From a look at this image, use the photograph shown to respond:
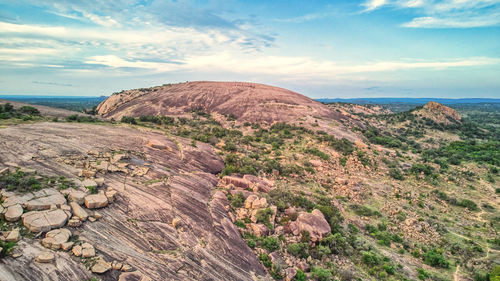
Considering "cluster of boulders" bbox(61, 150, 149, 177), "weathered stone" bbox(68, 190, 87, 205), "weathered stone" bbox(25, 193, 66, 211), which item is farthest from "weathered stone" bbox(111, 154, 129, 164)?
"weathered stone" bbox(25, 193, 66, 211)

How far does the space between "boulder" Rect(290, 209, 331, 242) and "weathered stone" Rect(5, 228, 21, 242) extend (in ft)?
40.8

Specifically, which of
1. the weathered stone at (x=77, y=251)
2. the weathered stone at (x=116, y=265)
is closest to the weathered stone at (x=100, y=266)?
the weathered stone at (x=116, y=265)

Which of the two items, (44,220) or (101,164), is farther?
(101,164)

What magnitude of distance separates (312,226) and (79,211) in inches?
481

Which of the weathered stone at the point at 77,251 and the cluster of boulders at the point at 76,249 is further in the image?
the weathered stone at the point at 77,251

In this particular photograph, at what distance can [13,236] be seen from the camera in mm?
7430

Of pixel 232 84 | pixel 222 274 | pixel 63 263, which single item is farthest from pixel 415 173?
Result: pixel 232 84

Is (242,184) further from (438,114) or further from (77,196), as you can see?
(438,114)

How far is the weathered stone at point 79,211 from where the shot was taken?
9.17 m

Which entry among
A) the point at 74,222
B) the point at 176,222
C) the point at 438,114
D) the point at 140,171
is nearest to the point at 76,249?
the point at 74,222

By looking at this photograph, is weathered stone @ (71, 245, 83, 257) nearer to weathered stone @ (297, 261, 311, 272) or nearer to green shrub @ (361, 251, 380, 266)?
weathered stone @ (297, 261, 311, 272)

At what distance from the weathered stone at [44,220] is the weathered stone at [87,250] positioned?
4.35 ft

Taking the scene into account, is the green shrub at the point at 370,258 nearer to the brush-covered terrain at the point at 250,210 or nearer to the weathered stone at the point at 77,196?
the brush-covered terrain at the point at 250,210

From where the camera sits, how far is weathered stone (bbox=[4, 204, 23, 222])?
8086 millimetres
